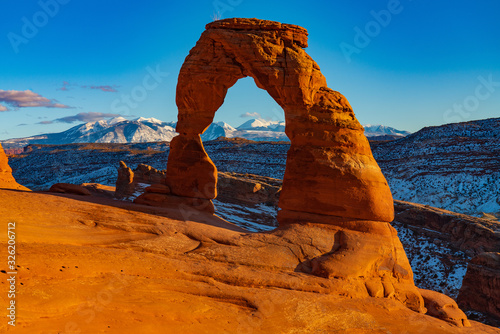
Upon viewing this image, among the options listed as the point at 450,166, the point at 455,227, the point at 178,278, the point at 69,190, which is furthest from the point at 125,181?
the point at 450,166

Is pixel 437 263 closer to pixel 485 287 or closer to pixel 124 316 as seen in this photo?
pixel 485 287

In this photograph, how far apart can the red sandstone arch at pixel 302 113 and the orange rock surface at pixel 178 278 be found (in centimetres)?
104

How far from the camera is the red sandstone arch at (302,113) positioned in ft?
46.0

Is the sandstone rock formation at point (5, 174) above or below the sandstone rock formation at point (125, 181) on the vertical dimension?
above

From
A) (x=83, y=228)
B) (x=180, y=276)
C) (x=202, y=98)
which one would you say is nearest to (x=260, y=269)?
(x=180, y=276)

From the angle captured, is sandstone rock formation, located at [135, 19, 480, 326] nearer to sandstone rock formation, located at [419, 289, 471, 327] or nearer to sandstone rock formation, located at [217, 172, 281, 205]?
sandstone rock formation, located at [419, 289, 471, 327]

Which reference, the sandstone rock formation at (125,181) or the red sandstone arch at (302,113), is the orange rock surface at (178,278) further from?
the sandstone rock formation at (125,181)

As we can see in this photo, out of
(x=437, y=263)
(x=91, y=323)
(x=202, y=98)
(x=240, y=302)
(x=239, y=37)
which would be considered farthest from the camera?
(x=437, y=263)

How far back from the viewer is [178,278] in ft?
32.1

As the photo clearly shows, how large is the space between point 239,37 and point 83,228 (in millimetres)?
8830

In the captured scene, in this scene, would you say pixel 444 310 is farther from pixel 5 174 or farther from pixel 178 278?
pixel 5 174

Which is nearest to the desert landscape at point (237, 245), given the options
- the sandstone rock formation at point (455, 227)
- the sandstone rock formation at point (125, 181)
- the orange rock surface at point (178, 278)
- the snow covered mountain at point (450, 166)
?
the orange rock surface at point (178, 278)

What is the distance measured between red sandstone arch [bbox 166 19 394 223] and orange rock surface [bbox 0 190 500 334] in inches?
41.0

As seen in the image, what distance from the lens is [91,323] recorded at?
7.29 m
